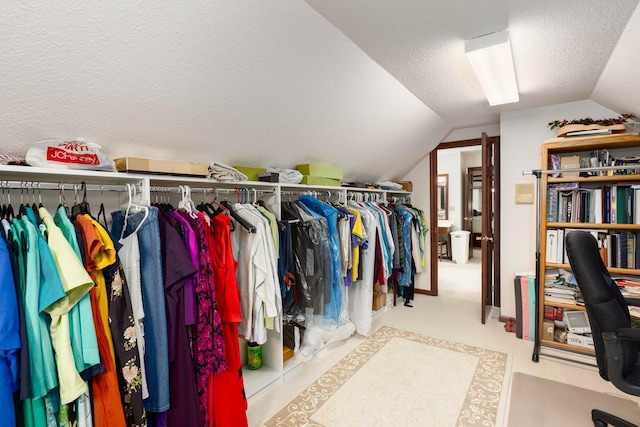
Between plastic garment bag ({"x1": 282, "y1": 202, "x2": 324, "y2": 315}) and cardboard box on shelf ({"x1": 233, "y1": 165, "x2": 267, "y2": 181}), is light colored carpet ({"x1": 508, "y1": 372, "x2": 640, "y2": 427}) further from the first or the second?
cardboard box on shelf ({"x1": 233, "y1": 165, "x2": 267, "y2": 181})

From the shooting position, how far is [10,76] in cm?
127

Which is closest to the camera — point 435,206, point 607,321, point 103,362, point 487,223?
point 103,362

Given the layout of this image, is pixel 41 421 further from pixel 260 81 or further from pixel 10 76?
pixel 260 81

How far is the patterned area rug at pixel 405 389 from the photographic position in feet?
6.64

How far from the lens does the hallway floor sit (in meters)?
2.26

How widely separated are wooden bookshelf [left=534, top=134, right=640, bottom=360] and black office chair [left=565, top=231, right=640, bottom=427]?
1108mm

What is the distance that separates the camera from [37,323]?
1.16 m

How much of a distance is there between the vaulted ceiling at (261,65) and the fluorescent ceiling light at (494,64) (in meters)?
0.08

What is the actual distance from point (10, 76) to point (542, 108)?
4082 mm

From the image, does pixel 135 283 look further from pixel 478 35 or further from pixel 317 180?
pixel 478 35

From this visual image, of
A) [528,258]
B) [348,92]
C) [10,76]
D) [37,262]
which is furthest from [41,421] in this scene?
[528,258]

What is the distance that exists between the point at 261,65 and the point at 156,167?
80 cm

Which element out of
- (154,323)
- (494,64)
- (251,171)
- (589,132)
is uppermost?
(494,64)

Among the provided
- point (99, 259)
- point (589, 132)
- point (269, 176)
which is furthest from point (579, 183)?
point (99, 259)
